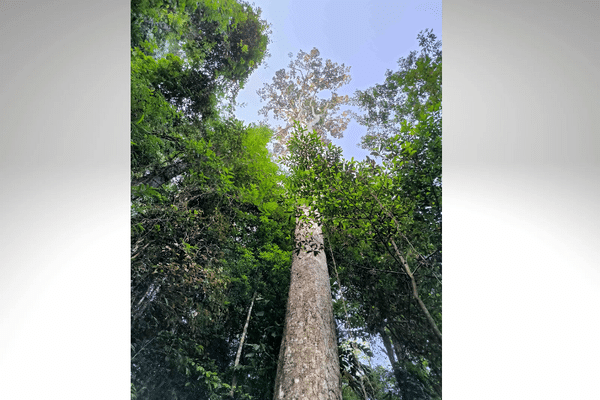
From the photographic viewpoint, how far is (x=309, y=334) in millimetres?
1527

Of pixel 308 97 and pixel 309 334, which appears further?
pixel 308 97

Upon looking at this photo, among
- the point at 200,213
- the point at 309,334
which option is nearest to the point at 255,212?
the point at 200,213

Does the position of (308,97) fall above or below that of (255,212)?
above

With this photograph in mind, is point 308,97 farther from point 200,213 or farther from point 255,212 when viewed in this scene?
point 200,213

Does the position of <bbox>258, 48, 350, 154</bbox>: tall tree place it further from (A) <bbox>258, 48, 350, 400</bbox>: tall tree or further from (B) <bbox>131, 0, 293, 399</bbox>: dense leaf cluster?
(B) <bbox>131, 0, 293, 399</bbox>: dense leaf cluster

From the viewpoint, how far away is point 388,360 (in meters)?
1.50

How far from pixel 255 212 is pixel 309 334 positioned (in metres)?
0.66

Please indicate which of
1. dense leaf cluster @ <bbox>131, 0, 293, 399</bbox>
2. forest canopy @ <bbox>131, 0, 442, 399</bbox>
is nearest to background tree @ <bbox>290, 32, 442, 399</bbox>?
forest canopy @ <bbox>131, 0, 442, 399</bbox>

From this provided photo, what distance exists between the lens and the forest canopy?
1518mm
